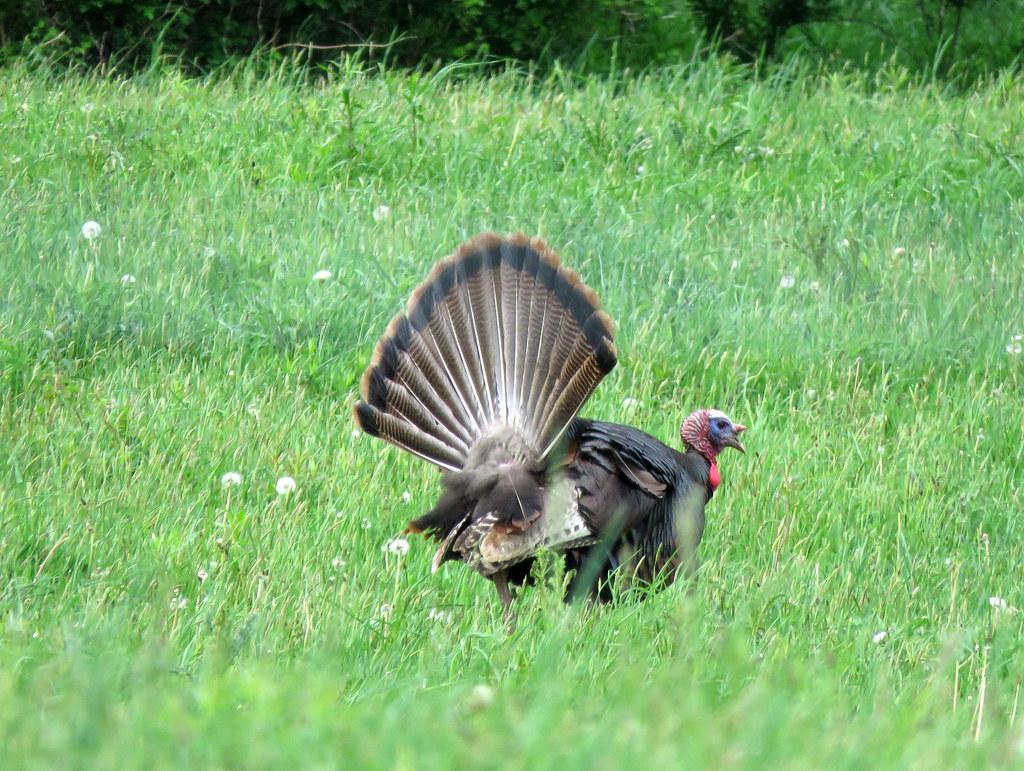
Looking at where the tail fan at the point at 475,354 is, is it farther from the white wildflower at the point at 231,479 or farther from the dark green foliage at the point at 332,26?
the dark green foliage at the point at 332,26

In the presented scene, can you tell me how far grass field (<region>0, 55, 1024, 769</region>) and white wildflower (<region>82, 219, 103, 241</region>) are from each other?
0.21 ft

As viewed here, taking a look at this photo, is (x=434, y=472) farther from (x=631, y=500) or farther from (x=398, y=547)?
(x=631, y=500)

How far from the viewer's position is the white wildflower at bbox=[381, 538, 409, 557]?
4688 mm

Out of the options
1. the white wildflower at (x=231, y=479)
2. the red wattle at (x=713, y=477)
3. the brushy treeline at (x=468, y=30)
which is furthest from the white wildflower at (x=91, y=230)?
the brushy treeline at (x=468, y=30)

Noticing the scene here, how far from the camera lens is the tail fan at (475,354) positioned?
4633mm

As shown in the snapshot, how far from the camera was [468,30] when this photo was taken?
13336mm

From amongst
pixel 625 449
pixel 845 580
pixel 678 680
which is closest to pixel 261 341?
pixel 625 449

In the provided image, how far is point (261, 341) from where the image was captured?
6.41m

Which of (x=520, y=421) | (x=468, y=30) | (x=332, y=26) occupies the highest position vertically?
(x=520, y=421)

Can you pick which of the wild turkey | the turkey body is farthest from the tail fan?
the turkey body

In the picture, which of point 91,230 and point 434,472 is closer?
point 434,472

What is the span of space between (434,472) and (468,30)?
8.66 meters

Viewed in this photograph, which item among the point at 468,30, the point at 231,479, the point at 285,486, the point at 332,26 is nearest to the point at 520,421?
the point at 285,486

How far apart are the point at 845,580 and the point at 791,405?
1.79 meters
